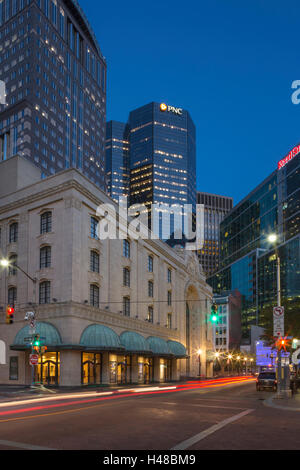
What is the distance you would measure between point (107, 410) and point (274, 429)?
814cm

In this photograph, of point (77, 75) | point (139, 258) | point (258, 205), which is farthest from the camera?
point (258, 205)

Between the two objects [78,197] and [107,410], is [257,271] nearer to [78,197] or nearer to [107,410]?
[78,197]

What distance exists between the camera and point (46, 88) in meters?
131

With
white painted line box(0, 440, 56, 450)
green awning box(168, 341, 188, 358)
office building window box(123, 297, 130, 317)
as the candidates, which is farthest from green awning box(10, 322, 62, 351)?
white painted line box(0, 440, 56, 450)

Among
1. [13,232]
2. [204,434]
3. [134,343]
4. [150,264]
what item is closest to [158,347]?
[134,343]

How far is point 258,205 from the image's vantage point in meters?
169

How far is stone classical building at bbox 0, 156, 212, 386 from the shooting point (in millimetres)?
40969

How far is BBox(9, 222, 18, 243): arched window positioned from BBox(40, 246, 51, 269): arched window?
461cm

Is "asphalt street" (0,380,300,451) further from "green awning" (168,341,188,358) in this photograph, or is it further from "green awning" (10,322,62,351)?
"green awning" (168,341,188,358)

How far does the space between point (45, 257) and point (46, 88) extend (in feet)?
325

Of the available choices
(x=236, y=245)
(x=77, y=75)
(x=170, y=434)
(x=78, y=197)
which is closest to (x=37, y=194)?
(x=78, y=197)

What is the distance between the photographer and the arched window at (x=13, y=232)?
156 feet

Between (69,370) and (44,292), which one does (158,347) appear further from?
(44,292)

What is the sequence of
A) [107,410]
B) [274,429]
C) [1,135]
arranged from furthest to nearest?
[1,135], [107,410], [274,429]
